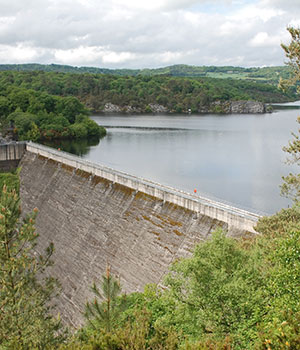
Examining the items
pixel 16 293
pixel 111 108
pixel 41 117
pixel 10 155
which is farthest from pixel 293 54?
pixel 111 108

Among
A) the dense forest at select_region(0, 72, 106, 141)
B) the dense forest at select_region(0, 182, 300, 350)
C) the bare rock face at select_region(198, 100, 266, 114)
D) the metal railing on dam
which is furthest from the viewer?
the bare rock face at select_region(198, 100, 266, 114)

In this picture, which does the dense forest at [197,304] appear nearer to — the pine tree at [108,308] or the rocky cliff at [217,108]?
the pine tree at [108,308]

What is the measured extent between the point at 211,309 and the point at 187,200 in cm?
899

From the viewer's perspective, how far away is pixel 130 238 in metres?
19.2

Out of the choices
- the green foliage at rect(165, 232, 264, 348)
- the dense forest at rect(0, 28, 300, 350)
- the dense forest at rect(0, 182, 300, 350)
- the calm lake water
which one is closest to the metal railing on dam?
the dense forest at rect(0, 28, 300, 350)

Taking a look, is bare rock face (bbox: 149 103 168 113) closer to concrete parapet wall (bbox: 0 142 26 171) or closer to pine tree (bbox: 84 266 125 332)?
concrete parapet wall (bbox: 0 142 26 171)

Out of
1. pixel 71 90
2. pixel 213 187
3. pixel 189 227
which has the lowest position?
pixel 213 187

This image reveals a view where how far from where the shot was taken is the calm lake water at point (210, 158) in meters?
33.1

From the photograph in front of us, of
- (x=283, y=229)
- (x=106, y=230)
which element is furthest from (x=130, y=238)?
(x=283, y=229)

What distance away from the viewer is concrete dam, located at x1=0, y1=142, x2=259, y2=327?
54.3 ft

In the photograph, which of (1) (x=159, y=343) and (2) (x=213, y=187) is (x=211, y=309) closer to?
(1) (x=159, y=343)

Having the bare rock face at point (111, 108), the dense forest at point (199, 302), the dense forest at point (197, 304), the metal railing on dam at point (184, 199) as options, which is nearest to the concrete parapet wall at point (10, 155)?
the metal railing on dam at point (184, 199)

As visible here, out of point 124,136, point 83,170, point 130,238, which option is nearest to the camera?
point 130,238

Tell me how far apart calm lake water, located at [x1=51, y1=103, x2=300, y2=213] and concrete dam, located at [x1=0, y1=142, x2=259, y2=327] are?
6.83 meters
